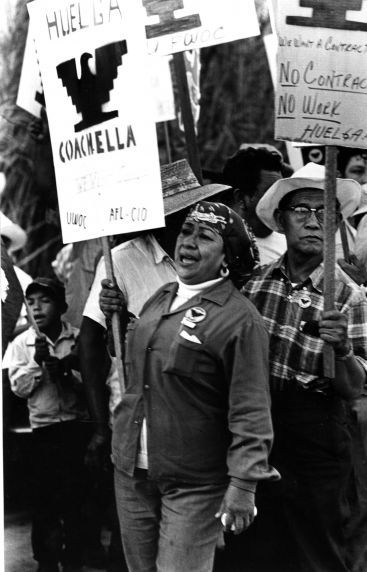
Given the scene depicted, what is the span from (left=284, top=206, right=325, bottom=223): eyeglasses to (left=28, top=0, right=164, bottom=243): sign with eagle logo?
590 millimetres

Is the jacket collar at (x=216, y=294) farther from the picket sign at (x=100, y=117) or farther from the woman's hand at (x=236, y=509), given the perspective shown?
the woman's hand at (x=236, y=509)

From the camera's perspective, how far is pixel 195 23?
15.9 ft

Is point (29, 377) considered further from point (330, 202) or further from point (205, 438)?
point (330, 202)

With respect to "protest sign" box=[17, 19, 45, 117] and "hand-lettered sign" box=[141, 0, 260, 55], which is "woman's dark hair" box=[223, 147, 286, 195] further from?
"protest sign" box=[17, 19, 45, 117]

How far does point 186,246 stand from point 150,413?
0.61 metres

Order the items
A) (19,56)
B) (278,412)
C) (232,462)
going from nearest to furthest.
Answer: (232,462) → (278,412) → (19,56)

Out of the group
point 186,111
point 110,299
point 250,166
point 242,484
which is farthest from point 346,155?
point 242,484

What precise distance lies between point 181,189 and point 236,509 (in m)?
1.43

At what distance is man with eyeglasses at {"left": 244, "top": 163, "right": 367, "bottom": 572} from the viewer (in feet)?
13.9

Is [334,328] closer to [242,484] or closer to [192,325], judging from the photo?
[192,325]

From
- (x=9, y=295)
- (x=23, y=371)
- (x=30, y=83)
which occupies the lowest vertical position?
(x=23, y=371)

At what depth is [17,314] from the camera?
16.8 ft

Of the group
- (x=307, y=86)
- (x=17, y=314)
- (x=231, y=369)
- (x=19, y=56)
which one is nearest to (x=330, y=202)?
(x=307, y=86)

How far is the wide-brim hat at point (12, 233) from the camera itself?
18.0 ft
